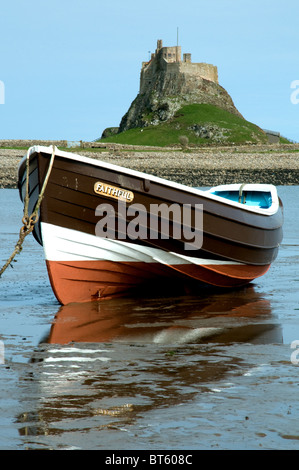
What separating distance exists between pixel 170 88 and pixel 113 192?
326 ft

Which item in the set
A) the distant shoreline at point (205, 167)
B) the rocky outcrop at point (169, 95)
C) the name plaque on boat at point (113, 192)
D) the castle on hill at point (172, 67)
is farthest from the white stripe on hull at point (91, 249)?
the castle on hill at point (172, 67)

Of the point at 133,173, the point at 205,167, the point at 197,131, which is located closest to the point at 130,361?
the point at 133,173

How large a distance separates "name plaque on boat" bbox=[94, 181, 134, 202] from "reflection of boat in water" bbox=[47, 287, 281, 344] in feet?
4.66

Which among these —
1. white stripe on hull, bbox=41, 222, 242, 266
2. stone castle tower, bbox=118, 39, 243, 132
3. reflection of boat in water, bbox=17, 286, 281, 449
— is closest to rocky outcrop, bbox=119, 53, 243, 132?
stone castle tower, bbox=118, 39, 243, 132

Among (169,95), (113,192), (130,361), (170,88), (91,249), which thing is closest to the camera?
(130,361)

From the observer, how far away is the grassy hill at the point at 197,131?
9394 cm

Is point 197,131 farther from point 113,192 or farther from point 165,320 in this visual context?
point 165,320

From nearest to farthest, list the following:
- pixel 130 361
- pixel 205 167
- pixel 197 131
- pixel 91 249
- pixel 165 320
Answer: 1. pixel 130 361
2. pixel 165 320
3. pixel 91 249
4. pixel 205 167
5. pixel 197 131

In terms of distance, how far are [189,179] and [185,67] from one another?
194 feet

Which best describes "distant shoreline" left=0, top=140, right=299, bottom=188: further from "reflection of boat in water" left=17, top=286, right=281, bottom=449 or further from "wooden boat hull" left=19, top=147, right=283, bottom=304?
"reflection of boat in water" left=17, top=286, right=281, bottom=449

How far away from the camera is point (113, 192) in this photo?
9.06m

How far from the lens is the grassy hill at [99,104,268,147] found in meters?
93.9

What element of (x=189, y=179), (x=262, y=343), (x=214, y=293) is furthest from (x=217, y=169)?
(x=262, y=343)
